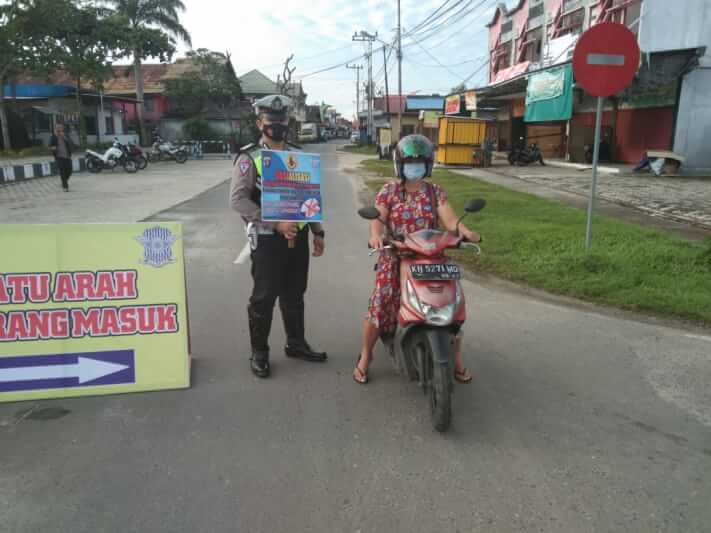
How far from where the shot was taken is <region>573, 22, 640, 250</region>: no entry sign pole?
6.39 metres

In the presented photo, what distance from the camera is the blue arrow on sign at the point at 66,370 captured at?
3602 millimetres

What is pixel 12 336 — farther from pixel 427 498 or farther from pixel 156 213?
pixel 156 213

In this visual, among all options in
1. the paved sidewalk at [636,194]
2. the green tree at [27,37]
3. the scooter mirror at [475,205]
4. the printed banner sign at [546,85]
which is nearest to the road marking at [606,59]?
the paved sidewalk at [636,194]

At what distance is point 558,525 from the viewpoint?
2486 mm

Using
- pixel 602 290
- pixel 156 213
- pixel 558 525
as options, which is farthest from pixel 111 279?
pixel 156 213

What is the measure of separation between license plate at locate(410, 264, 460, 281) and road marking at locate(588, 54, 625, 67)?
443 cm

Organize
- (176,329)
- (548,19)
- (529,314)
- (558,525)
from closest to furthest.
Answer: (558,525), (176,329), (529,314), (548,19)

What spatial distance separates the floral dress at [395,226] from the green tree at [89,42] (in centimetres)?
2959

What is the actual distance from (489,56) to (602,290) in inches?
1369

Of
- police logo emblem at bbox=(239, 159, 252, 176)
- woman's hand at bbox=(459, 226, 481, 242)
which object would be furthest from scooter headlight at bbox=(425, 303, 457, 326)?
police logo emblem at bbox=(239, 159, 252, 176)

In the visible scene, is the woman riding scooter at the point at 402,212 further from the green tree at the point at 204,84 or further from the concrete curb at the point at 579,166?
the green tree at the point at 204,84

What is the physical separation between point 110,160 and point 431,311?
76.4 ft

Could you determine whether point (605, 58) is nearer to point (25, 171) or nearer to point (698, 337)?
point (698, 337)

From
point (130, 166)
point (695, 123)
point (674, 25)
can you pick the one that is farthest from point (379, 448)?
point (130, 166)
